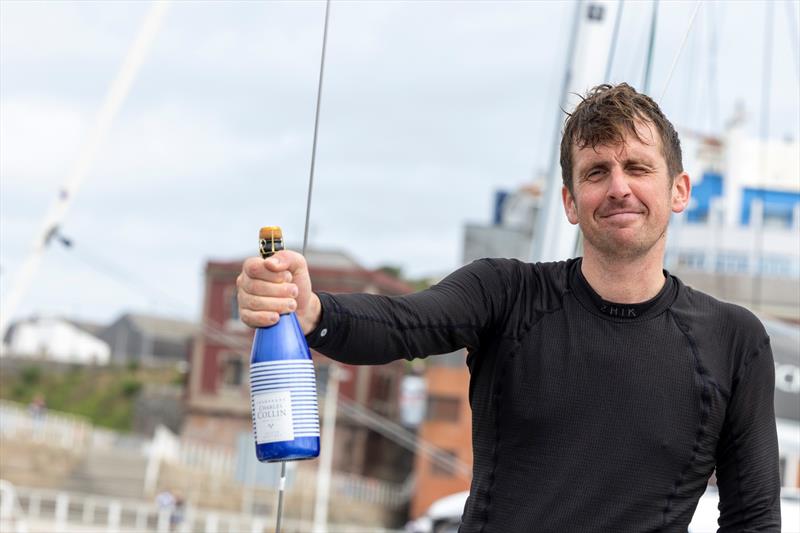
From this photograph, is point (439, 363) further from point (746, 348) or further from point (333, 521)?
point (746, 348)

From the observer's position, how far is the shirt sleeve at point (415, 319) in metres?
2.41

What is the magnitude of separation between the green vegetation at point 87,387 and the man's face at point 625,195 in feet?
267

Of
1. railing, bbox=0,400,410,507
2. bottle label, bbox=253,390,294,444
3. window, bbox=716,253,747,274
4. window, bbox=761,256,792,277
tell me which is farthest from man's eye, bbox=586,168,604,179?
window, bbox=716,253,747,274

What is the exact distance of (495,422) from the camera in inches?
100

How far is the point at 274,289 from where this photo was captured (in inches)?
89.7

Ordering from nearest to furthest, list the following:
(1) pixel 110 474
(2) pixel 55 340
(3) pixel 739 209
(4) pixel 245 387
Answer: (1) pixel 110 474 < (4) pixel 245 387 < (3) pixel 739 209 < (2) pixel 55 340

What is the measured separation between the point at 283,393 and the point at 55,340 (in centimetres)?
10248

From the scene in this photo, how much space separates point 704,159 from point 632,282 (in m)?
70.1

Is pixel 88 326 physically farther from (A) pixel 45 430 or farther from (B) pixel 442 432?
(B) pixel 442 432

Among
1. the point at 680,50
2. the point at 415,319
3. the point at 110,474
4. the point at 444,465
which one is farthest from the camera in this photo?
the point at 110,474

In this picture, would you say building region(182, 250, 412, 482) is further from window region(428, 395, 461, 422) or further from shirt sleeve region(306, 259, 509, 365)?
shirt sleeve region(306, 259, 509, 365)

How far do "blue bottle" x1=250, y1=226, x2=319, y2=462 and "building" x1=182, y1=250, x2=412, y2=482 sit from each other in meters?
53.3

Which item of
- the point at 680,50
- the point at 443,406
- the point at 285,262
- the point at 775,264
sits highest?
the point at 775,264

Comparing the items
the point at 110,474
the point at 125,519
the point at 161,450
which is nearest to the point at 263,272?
the point at 125,519
